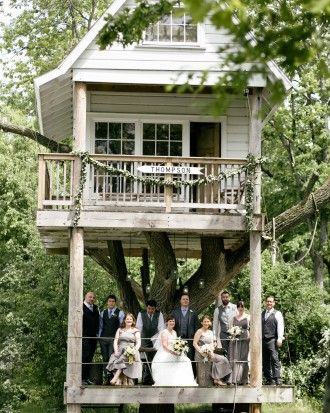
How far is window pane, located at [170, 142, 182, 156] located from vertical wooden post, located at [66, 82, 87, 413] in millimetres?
2660

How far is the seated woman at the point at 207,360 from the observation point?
21.2m

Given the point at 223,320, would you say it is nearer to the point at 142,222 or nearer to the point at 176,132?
the point at 142,222

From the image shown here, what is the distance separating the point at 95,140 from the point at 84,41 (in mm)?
2575

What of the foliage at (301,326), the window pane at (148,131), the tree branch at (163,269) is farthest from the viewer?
the foliage at (301,326)

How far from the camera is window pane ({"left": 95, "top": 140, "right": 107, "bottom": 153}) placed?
23766 mm

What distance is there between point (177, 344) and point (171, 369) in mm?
596

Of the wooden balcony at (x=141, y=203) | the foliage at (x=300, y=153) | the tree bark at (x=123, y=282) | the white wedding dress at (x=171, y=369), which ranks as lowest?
the white wedding dress at (x=171, y=369)

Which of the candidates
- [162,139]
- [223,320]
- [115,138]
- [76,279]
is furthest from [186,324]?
[115,138]

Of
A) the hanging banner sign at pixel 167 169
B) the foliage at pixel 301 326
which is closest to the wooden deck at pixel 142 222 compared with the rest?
the hanging banner sign at pixel 167 169

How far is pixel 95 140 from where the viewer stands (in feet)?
78.1

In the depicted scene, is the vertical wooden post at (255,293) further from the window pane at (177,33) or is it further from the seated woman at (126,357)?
the window pane at (177,33)

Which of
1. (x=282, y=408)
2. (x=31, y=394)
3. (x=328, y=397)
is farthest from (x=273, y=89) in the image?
(x=31, y=394)

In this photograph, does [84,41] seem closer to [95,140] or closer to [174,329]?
[95,140]

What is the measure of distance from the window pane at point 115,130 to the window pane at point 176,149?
107 centimetres
